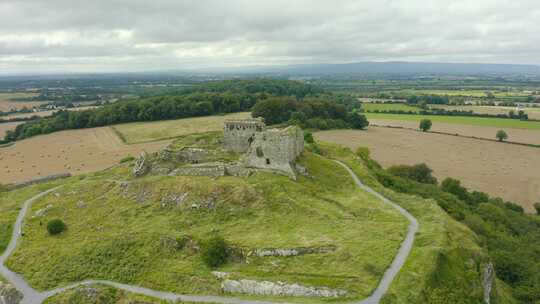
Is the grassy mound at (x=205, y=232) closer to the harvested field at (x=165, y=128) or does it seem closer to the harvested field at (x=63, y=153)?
the harvested field at (x=63, y=153)

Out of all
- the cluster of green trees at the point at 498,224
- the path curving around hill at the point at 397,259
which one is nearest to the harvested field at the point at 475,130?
the cluster of green trees at the point at 498,224

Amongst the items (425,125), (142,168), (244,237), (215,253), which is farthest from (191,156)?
(425,125)

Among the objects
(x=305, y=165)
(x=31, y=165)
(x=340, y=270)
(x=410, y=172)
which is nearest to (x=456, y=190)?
(x=410, y=172)

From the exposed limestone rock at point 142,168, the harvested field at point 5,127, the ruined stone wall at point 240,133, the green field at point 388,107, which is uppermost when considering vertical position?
the ruined stone wall at point 240,133

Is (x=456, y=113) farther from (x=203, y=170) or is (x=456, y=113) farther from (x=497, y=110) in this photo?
(x=203, y=170)

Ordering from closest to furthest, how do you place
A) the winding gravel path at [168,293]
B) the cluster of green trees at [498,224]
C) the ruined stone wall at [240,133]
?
the winding gravel path at [168,293], the cluster of green trees at [498,224], the ruined stone wall at [240,133]

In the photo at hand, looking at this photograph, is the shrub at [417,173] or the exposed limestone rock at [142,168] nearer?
the exposed limestone rock at [142,168]
